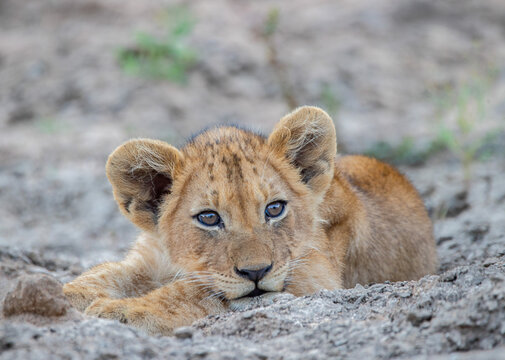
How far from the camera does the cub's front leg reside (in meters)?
3.78

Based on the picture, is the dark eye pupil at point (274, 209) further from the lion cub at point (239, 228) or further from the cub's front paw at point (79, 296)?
the cub's front paw at point (79, 296)

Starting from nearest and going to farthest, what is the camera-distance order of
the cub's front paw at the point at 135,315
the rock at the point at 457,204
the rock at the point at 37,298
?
the rock at the point at 37,298 → the cub's front paw at the point at 135,315 → the rock at the point at 457,204

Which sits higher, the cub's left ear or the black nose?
the cub's left ear

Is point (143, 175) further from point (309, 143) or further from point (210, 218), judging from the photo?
point (309, 143)

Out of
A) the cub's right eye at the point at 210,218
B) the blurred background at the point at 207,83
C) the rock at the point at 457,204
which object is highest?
the blurred background at the point at 207,83

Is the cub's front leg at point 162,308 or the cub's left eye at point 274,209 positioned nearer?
the cub's front leg at point 162,308

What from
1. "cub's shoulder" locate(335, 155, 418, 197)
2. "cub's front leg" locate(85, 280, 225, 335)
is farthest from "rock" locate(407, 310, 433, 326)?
"cub's shoulder" locate(335, 155, 418, 197)

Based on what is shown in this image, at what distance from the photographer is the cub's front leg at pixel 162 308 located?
378 centimetres

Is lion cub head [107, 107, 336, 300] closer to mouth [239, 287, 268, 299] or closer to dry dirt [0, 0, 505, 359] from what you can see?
mouth [239, 287, 268, 299]

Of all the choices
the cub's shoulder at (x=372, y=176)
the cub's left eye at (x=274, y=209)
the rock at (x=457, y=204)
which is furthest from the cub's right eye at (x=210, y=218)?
the rock at (x=457, y=204)

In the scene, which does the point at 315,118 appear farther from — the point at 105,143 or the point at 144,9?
the point at 144,9

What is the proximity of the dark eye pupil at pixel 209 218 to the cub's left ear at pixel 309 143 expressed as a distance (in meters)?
0.69

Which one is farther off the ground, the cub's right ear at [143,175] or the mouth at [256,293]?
the cub's right ear at [143,175]

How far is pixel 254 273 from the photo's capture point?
3869 millimetres
